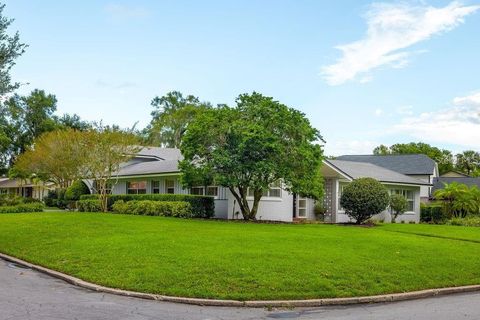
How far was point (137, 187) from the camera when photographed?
35.5 m

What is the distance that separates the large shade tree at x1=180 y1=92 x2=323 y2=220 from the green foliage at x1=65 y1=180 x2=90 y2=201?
1700 cm

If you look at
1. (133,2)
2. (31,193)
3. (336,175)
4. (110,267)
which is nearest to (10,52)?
(133,2)

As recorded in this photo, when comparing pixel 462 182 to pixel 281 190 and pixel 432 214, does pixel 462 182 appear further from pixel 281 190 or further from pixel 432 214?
pixel 281 190

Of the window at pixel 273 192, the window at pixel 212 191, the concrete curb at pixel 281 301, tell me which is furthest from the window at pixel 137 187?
the concrete curb at pixel 281 301

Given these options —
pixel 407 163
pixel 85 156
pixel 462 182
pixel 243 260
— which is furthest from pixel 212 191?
pixel 462 182

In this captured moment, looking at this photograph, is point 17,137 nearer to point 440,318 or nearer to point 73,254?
point 73,254

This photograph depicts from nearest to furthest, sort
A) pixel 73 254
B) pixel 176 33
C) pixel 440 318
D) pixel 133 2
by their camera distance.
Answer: pixel 440 318, pixel 73 254, pixel 133 2, pixel 176 33

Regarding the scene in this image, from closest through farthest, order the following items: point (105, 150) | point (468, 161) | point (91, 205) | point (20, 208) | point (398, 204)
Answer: point (105, 150)
point (91, 205)
point (20, 208)
point (398, 204)
point (468, 161)

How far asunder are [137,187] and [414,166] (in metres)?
28.3

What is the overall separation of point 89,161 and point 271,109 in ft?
40.1

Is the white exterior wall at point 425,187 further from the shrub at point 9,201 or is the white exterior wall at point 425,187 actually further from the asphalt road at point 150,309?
the asphalt road at point 150,309

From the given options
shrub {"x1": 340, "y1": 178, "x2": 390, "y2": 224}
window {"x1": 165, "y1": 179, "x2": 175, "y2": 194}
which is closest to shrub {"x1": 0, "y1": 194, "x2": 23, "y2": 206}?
window {"x1": 165, "y1": 179, "x2": 175, "y2": 194}

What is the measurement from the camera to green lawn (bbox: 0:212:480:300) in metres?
10.5

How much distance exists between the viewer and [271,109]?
23953mm
